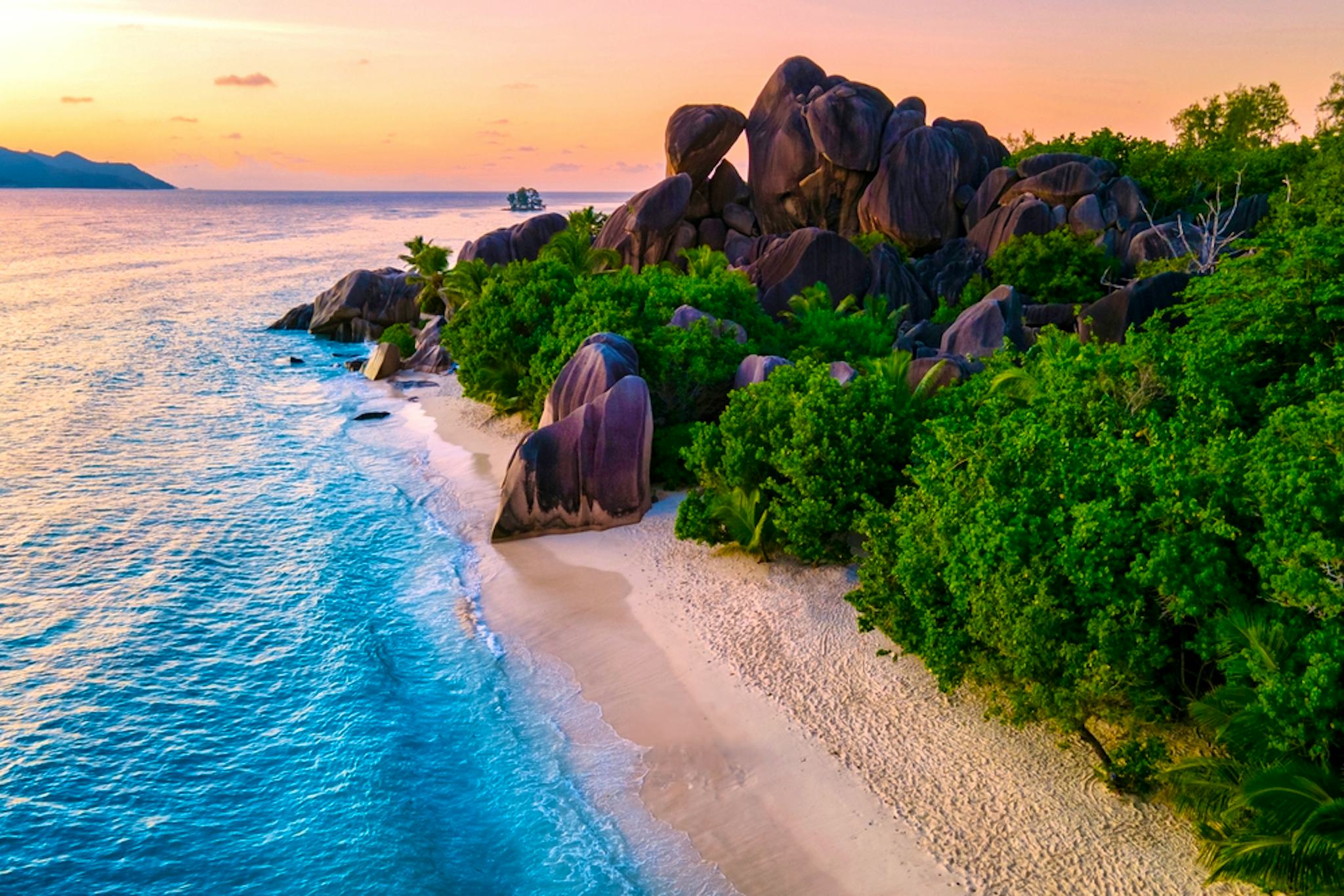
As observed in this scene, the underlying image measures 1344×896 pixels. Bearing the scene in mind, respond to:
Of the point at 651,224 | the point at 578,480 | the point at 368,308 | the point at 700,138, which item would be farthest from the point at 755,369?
the point at 368,308

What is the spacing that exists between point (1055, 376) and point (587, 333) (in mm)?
13858

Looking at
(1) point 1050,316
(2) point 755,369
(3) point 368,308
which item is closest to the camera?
(2) point 755,369

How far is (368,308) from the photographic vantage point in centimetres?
5222

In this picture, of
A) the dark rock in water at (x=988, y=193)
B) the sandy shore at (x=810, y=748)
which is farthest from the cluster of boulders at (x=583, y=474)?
the dark rock in water at (x=988, y=193)

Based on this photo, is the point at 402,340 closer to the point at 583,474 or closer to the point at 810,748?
the point at 583,474

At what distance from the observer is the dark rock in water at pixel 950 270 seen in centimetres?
4312

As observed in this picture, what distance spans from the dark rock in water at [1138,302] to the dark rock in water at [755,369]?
34.6 ft

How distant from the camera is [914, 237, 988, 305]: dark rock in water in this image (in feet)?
141

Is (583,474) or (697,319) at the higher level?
(697,319)

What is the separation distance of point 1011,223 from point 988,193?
13.9ft

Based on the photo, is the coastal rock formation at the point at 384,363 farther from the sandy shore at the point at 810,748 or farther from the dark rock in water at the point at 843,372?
the dark rock in water at the point at 843,372

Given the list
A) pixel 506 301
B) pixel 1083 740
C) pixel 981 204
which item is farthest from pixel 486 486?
pixel 981 204

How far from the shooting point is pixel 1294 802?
8305 mm

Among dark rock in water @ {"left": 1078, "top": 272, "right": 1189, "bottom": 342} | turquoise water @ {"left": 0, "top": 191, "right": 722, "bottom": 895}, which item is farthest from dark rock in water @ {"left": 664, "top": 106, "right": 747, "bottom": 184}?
dark rock in water @ {"left": 1078, "top": 272, "right": 1189, "bottom": 342}
